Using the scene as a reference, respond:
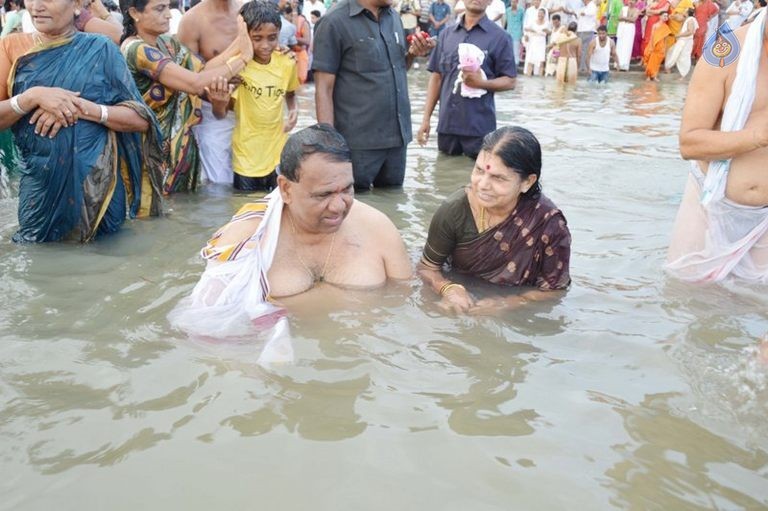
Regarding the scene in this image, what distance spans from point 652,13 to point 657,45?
0.89m

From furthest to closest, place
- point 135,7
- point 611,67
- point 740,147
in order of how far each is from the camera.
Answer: point 611,67
point 135,7
point 740,147

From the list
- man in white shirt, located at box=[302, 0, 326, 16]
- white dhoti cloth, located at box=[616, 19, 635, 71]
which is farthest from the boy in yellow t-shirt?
white dhoti cloth, located at box=[616, 19, 635, 71]

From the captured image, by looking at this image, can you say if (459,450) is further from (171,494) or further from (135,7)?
(135,7)

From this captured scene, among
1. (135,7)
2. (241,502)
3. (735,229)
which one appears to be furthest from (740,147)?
(135,7)

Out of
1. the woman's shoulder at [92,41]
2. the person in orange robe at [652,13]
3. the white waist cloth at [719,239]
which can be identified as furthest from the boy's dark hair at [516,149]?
the person in orange robe at [652,13]

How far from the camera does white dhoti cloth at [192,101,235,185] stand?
6.17 meters

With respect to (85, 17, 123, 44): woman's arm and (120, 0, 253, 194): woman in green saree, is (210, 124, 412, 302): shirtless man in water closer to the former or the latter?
(120, 0, 253, 194): woman in green saree

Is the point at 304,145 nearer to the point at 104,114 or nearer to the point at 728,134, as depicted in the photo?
the point at 104,114

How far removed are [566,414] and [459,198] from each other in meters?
1.49

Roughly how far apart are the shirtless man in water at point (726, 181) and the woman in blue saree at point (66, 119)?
122 inches

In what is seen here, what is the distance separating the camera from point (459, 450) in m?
2.64

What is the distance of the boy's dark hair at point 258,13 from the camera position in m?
5.62

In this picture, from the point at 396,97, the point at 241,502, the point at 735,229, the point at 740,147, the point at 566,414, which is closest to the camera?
the point at 241,502

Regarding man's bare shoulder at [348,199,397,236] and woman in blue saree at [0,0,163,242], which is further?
woman in blue saree at [0,0,163,242]
